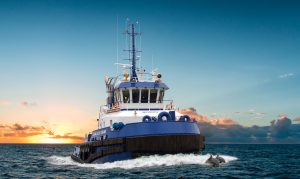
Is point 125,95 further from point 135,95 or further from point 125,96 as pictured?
point 135,95

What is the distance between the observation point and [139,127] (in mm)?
33156

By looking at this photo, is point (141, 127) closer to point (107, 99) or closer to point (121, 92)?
point (121, 92)

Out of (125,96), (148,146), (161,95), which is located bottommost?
(148,146)

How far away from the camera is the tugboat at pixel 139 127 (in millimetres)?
33000

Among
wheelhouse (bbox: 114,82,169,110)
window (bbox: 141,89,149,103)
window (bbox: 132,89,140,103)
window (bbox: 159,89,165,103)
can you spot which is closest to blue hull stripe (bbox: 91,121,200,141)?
wheelhouse (bbox: 114,82,169,110)

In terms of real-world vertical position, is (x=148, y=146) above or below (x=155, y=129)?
below

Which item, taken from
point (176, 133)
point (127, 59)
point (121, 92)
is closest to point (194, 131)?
point (176, 133)

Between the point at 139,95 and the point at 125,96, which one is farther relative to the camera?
the point at 125,96

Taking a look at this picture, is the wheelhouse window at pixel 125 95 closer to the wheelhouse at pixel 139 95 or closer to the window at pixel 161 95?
the wheelhouse at pixel 139 95

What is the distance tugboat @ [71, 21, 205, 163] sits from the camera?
33.0 metres

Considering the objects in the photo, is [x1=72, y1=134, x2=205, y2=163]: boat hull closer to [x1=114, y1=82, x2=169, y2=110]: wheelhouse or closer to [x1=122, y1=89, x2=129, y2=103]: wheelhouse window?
[x1=114, y1=82, x2=169, y2=110]: wheelhouse

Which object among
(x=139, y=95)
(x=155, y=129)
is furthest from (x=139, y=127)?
(x=139, y=95)

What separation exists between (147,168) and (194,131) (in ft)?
19.8

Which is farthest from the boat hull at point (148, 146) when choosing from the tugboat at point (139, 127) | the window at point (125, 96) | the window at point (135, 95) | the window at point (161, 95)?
the window at point (161, 95)
